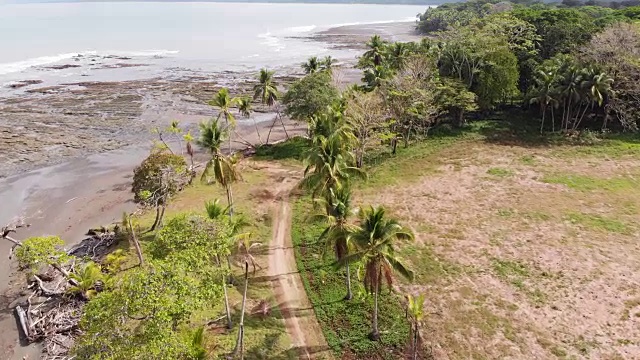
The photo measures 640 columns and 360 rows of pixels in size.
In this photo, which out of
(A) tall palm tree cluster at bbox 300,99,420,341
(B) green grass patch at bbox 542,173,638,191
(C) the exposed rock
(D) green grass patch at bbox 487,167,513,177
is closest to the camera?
(A) tall palm tree cluster at bbox 300,99,420,341

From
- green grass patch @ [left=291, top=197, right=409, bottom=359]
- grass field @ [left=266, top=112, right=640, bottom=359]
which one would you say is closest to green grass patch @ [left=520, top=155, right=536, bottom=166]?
grass field @ [left=266, top=112, right=640, bottom=359]

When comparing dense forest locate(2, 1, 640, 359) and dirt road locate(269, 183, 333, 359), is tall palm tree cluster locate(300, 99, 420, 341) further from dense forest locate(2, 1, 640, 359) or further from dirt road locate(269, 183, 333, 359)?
dirt road locate(269, 183, 333, 359)

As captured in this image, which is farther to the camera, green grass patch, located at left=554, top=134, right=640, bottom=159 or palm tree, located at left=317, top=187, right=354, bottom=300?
green grass patch, located at left=554, top=134, right=640, bottom=159

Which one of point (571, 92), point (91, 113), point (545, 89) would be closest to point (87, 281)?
point (91, 113)

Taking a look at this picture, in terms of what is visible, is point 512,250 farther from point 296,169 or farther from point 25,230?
point 25,230

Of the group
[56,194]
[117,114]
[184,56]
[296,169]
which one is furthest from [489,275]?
[184,56]

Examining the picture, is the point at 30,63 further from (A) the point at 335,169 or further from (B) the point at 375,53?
(A) the point at 335,169

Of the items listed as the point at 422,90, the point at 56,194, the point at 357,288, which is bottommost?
the point at 357,288
